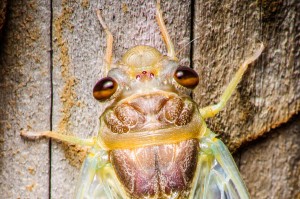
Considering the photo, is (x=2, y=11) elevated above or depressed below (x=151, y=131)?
above

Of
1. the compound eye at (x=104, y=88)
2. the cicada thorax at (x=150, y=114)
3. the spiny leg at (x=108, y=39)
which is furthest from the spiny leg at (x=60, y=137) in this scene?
the spiny leg at (x=108, y=39)

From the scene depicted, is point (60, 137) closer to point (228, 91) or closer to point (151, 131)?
point (151, 131)

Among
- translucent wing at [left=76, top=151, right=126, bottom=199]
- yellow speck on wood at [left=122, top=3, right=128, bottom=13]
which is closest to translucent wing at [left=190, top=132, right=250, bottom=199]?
translucent wing at [left=76, top=151, right=126, bottom=199]

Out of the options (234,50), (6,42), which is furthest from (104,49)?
(234,50)

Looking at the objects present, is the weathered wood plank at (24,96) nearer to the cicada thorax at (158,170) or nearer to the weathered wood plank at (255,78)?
the cicada thorax at (158,170)

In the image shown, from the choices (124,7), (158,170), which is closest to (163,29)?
(124,7)
